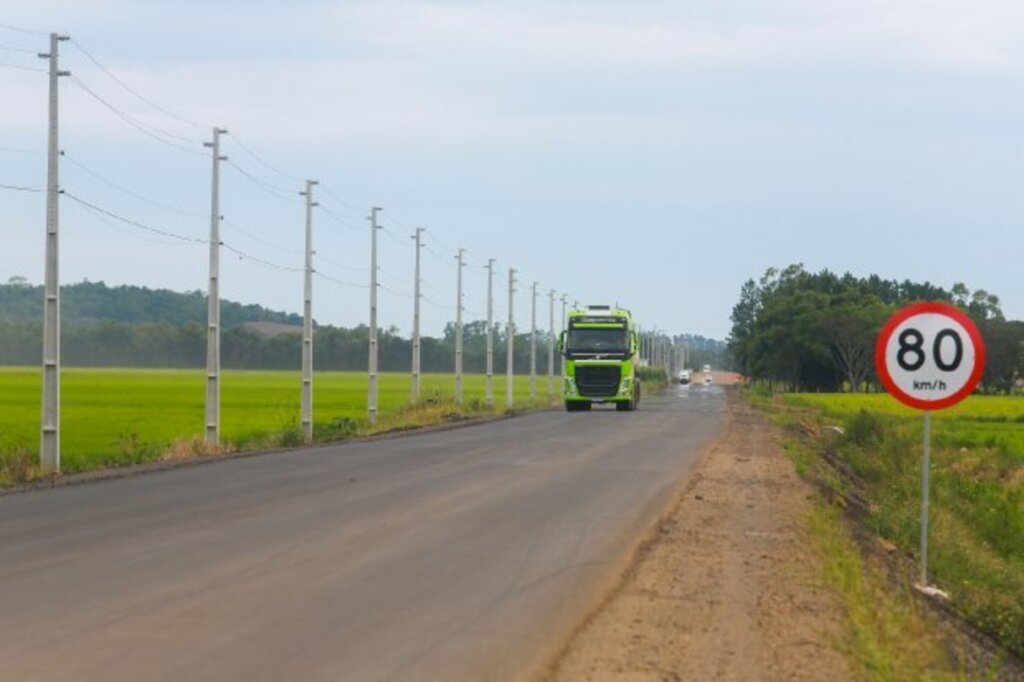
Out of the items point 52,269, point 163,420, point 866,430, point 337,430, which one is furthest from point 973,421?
point 52,269

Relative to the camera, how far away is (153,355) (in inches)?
6250

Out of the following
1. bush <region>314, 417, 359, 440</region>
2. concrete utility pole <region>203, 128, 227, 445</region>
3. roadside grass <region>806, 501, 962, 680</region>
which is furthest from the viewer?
bush <region>314, 417, 359, 440</region>

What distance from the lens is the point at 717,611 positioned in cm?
1241

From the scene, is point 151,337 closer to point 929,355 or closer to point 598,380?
point 598,380

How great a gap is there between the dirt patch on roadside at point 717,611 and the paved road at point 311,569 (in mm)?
390

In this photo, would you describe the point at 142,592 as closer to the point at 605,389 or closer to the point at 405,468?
the point at 405,468

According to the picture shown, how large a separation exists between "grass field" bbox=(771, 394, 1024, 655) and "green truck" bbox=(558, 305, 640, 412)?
1225 centimetres

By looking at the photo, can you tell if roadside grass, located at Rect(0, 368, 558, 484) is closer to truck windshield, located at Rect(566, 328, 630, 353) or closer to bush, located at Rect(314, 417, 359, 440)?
bush, located at Rect(314, 417, 359, 440)

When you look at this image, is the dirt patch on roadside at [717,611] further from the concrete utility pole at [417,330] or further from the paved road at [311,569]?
the concrete utility pole at [417,330]

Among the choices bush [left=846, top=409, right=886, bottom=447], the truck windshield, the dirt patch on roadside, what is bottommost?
the dirt patch on roadside

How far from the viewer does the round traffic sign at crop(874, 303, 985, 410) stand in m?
13.4

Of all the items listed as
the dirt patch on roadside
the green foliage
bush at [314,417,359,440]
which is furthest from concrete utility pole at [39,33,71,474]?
the green foliage

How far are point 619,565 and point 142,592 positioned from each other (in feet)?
14.5

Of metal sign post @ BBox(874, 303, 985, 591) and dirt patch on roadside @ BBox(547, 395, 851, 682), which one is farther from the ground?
metal sign post @ BBox(874, 303, 985, 591)
